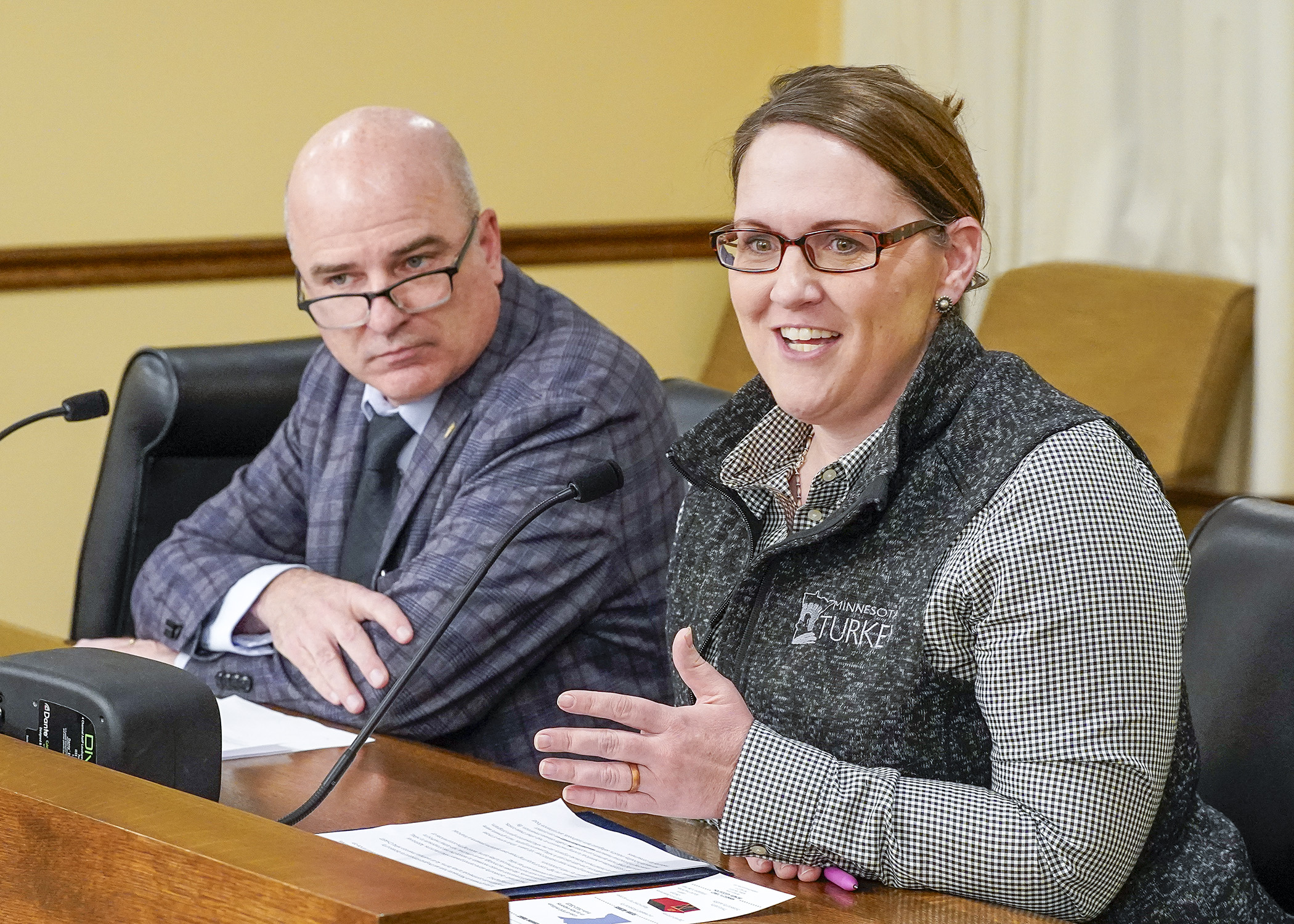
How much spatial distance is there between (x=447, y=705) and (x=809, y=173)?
0.72 metres

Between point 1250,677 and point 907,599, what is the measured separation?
18.2 inches

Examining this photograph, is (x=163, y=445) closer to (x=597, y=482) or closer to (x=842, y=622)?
(x=597, y=482)

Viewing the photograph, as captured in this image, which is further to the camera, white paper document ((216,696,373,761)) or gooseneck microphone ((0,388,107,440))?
gooseneck microphone ((0,388,107,440))

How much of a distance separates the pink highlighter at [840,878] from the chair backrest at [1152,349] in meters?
1.98

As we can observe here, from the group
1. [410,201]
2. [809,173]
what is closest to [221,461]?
[410,201]

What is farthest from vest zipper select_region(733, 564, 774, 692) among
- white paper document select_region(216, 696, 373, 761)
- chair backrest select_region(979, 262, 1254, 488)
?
chair backrest select_region(979, 262, 1254, 488)

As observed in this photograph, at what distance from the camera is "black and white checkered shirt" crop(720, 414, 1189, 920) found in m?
1.12

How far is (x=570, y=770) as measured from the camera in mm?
1098

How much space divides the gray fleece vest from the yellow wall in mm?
2229

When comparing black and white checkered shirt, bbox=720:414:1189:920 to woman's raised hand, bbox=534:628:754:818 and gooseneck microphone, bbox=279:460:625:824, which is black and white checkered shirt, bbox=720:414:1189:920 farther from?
gooseneck microphone, bbox=279:460:625:824

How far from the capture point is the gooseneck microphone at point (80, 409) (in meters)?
1.79

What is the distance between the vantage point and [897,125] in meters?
1.31

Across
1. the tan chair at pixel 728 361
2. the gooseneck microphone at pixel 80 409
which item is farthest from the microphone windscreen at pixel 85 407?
the tan chair at pixel 728 361

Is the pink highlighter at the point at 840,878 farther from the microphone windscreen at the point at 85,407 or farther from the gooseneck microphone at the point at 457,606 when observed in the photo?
the microphone windscreen at the point at 85,407
